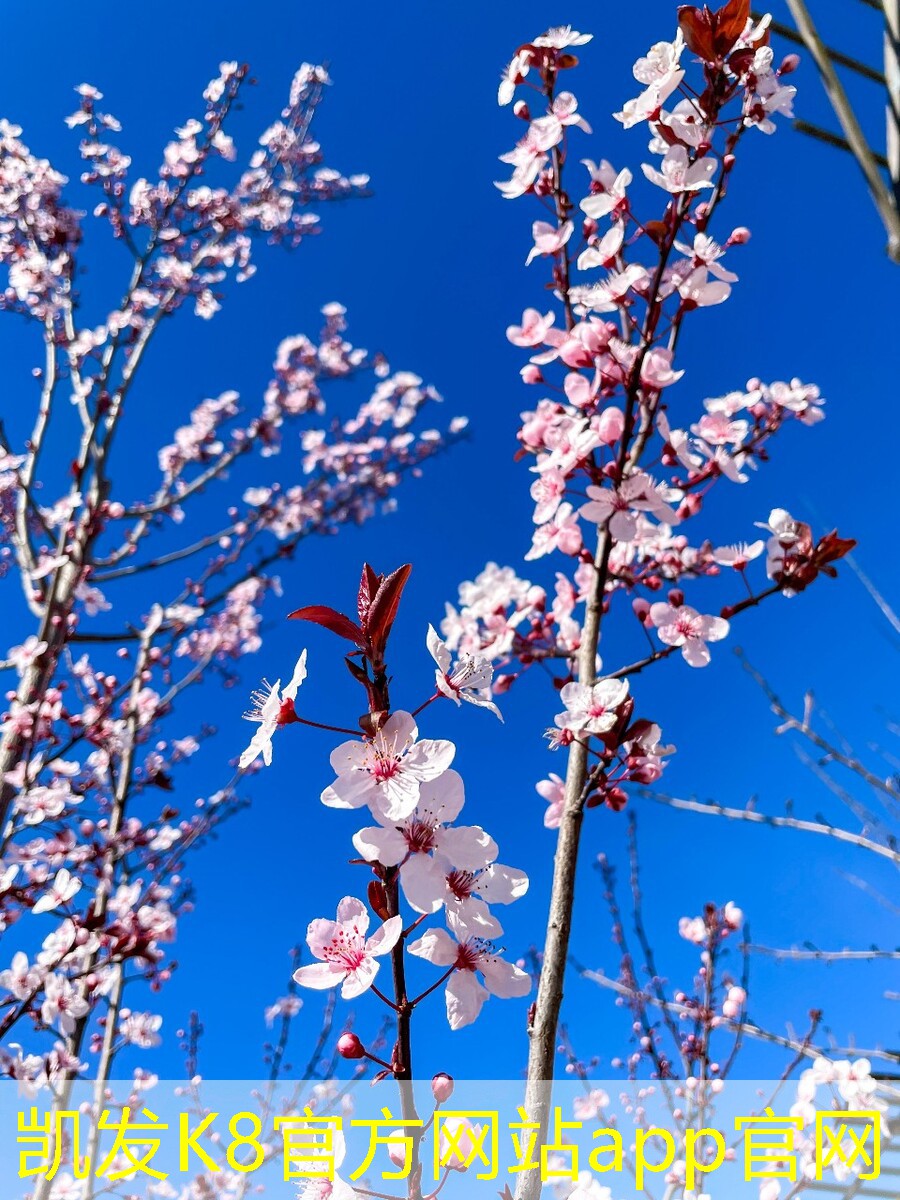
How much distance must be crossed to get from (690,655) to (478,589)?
2.68ft

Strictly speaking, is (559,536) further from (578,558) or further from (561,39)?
(561,39)

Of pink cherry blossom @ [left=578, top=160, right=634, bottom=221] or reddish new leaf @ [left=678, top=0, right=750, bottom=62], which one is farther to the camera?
pink cherry blossom @ [left=578, top=160, right=634, bottom=221]

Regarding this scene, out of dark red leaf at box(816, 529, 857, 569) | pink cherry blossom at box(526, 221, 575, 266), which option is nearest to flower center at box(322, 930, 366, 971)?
dark red leaf at box(816, 529, 857, 569)

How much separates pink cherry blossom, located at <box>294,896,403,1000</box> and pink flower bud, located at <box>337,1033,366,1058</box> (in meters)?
0.06

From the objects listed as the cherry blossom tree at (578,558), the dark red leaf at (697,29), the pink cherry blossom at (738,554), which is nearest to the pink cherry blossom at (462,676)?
the cherry blossom tree at (578,558)

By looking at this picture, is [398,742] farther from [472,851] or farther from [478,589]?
[478,589]

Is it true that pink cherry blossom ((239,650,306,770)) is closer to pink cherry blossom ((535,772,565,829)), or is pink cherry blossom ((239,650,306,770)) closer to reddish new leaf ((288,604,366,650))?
reddish new leaf ((288,604,366,650))

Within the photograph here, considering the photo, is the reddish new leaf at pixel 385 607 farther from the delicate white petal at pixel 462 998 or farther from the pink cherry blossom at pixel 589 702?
the pink cherry blossom at pixel 589 702

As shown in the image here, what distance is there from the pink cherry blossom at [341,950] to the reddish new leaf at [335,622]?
368 millimetres

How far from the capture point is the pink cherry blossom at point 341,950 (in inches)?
42.4

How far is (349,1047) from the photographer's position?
1082 mm

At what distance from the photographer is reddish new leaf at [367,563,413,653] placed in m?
1.06

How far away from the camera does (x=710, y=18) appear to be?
1.94 meters

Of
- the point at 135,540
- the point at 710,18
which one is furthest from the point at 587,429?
the point at 135,540
